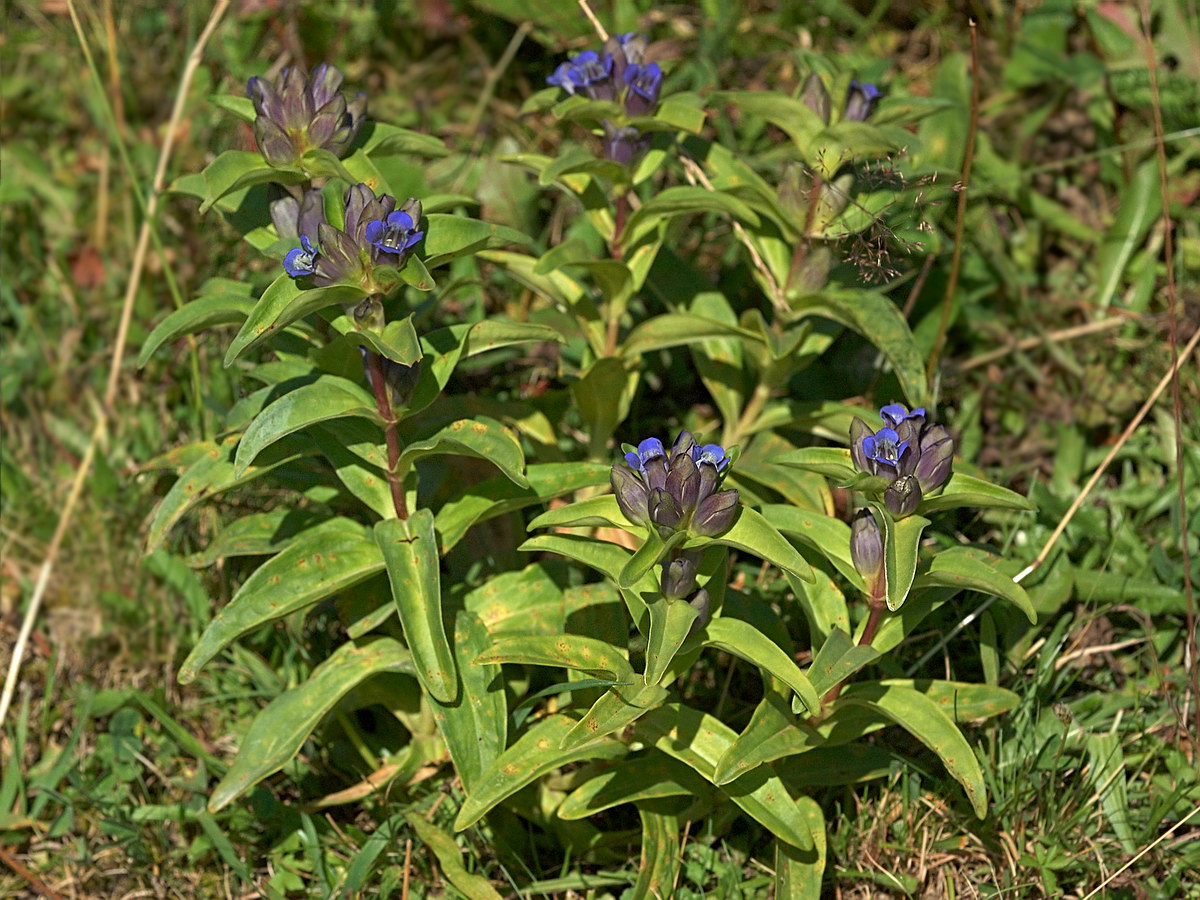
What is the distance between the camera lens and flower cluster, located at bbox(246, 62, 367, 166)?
263 centimetres

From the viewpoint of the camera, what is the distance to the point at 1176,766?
301 centimetres

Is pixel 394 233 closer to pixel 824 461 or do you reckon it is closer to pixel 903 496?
pixel 824 461

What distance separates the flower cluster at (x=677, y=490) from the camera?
2.34 m

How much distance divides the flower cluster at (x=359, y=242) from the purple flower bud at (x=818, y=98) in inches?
48.2

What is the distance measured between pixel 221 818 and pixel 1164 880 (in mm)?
2296

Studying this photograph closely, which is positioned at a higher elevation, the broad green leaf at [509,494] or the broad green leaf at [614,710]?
the broad green leaf at [509,494]

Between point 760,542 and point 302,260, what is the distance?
105 cm

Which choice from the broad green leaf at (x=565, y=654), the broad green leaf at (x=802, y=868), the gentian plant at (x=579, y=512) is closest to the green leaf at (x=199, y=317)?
the gentian plant at (x=579, y=512)

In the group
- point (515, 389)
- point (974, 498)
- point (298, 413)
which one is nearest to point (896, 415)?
point (974, 498)

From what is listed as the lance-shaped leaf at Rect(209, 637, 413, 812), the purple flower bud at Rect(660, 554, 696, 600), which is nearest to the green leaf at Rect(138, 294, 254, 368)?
the lance-shaped leaf at Rect(209, 637, 413, 812)

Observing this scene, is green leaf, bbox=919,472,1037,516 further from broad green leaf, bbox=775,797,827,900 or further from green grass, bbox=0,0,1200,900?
broad green leaf, bbox=775,797,827,900

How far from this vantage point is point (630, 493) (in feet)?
7.88

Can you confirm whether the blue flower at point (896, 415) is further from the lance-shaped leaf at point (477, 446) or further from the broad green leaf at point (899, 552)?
the lance-shaped leaf at point (477, 446)

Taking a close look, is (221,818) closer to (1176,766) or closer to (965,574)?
(965,574)
